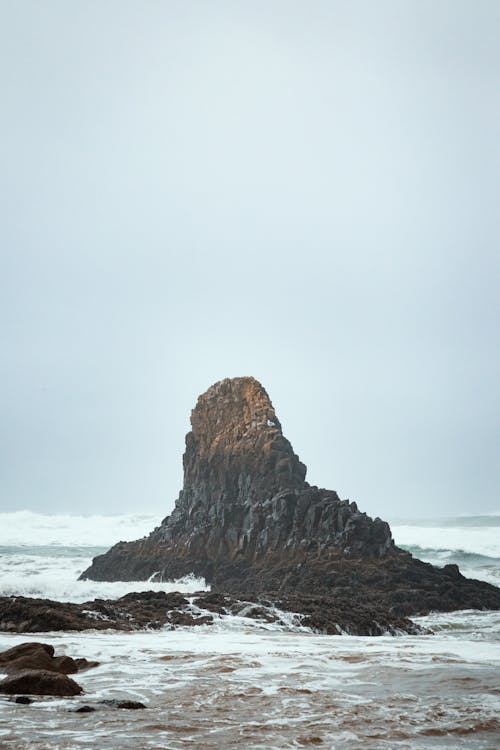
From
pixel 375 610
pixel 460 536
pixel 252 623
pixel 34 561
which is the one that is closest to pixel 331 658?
pixel 252 623

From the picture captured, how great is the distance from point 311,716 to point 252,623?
14.7 metres

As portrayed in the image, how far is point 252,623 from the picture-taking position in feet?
73.2

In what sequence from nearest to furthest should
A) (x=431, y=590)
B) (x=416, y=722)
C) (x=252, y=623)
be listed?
1. (x=416, y=722)
2. (x=252, y=623)
3. (x=431, y=590)

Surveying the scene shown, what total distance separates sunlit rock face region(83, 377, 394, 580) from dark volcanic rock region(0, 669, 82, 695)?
28.9 meters

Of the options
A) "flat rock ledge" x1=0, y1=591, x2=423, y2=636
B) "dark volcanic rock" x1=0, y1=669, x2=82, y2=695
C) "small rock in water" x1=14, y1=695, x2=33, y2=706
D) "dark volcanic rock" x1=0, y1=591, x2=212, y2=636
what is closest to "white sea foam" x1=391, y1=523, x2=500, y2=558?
"flat rock ledge" x1=0, y1=591, x2=423, y2=636

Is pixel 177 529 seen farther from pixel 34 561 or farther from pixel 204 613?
pixel 204 613

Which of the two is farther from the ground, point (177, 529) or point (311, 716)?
point (177, 529)

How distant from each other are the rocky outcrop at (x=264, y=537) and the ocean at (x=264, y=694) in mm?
11506

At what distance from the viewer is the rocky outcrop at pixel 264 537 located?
33.7 meters

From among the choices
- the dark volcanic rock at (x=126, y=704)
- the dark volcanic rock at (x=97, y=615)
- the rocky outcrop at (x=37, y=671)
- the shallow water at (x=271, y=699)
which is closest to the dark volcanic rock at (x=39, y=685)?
the rocky outcrop at (x=37, y=671)

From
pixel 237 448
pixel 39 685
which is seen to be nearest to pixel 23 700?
pixel 39 685

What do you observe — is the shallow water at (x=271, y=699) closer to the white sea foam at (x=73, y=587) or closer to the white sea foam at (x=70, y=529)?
the white sea foam at (x=73, y=587)

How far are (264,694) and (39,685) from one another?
10.4 ft

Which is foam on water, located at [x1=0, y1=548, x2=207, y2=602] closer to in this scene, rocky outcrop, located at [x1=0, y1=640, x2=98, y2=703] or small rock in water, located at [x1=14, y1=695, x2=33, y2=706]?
rocky outcrop, located at [x1=0, y1=640, x2=98, y2=703]
